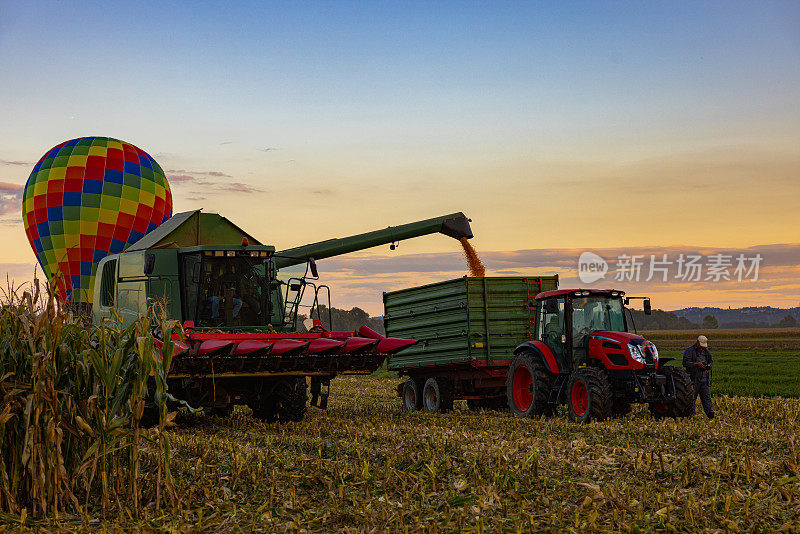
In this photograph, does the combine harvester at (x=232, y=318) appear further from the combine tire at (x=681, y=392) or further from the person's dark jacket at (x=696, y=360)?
the person's dark jacket at (x=696, y=360)

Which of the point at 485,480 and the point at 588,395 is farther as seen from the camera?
the point at 588,395

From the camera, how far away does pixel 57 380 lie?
22.3 feet

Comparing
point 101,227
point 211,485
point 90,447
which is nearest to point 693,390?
point 211,485

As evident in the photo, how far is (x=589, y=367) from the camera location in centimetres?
1305

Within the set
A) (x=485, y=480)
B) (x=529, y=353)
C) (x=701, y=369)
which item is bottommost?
(x=485, y=480)

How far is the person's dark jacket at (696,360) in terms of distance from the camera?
552 inches

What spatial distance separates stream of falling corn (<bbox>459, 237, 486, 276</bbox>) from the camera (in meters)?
20.3

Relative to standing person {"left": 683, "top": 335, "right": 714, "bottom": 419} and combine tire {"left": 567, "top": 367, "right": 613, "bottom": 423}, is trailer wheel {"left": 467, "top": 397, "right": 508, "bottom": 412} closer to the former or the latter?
combine tire {"left": 567, "top": 367, "right": 613, "bottom": 423}

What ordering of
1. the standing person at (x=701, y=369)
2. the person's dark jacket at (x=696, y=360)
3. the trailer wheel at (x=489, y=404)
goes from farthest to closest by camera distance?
1. the trailer wheel at (x=489, y=404)
2. the person's dark jacket at (x=696, y=360)
3. the standing person at (x=701, y=369)

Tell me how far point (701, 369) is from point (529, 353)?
2925 mm

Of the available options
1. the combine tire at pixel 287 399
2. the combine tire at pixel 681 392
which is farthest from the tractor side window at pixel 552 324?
the combine tire at pixel 287 399

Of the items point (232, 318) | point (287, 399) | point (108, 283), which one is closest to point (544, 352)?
point (287, 399)

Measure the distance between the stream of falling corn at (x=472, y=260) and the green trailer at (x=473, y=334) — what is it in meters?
3.66

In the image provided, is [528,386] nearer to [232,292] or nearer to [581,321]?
[581,321]
